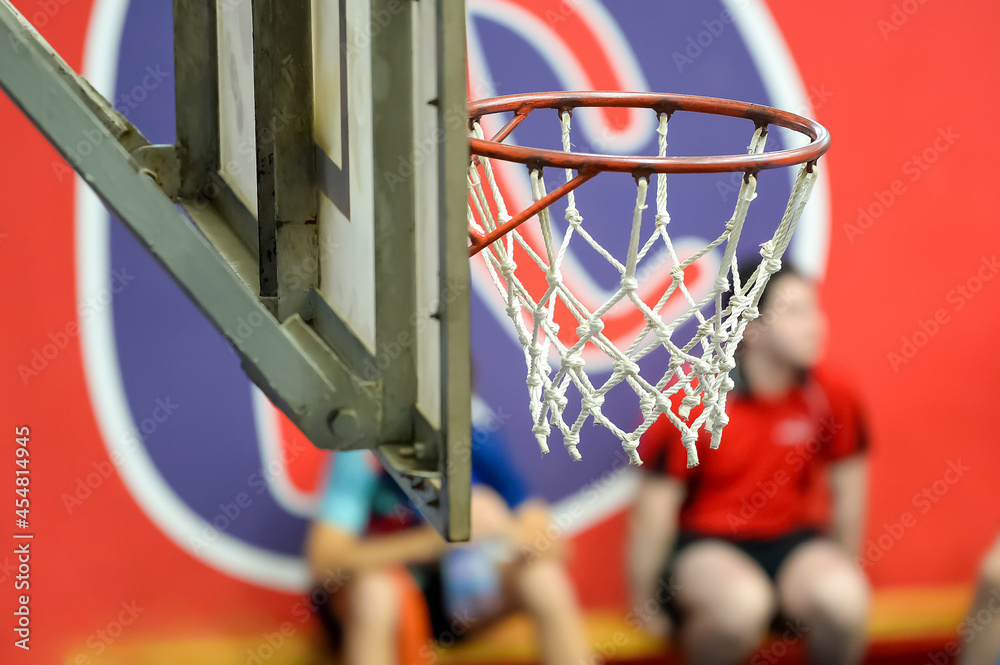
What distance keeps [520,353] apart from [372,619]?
0.68m

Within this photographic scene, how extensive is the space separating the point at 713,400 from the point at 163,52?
150 centimetres

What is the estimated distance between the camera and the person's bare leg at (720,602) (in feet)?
7.30

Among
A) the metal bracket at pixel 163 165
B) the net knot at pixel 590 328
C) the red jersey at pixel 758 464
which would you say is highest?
the metal bracket at pixel 163 165

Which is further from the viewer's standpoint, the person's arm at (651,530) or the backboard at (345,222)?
the person's arm at (651,530)

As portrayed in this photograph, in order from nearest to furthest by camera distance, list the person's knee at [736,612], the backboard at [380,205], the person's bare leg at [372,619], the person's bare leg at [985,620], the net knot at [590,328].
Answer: the backboard at [380,205], the net knot at [590,328], the person's bare leg at [372,619], the person's knee at [736,612], the person's bare leg at [985,620]

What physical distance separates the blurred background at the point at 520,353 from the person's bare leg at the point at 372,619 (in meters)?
0.17

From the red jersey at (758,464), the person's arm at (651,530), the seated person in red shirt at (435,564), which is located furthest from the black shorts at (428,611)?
the red jersey at (758,464)

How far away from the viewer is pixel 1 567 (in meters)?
2.13

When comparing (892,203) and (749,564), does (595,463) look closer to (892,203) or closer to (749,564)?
(749,564)

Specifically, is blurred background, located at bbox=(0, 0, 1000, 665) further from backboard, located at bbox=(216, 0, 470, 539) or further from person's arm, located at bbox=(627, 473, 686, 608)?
backboard, located at bbox=(216, 0, 470, 539)

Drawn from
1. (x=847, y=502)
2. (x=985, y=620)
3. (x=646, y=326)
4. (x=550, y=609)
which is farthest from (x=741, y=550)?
(x=646, y=326)

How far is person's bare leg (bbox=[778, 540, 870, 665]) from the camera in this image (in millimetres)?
2279

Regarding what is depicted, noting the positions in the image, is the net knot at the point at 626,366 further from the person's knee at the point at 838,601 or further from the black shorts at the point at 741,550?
the person's knee at the point at 838,601

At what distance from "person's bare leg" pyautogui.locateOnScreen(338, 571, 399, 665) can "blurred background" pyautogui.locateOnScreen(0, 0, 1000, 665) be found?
0.17m
